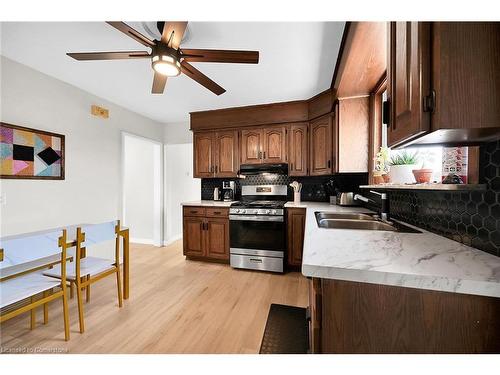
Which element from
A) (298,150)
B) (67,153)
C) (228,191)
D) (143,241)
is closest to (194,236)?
(228,191)

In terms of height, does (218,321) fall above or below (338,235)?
below

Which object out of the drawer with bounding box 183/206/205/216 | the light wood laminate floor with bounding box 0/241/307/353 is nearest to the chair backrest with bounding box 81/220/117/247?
the light wood laminate floor with bounding box 0/241/307/353

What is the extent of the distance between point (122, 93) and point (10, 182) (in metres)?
1.52

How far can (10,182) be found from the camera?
1933 mm

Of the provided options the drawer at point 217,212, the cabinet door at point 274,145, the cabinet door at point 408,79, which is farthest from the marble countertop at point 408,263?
the cabinet door at point 274,145

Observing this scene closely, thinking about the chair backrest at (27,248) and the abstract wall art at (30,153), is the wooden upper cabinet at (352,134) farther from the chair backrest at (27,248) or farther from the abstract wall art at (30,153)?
the abstract wall art at (30,153)

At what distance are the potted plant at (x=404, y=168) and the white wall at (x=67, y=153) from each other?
3253mm

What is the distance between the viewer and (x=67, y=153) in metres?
2.43

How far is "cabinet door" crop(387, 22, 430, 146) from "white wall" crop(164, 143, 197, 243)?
12.2 feet

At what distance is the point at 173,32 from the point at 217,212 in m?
2.17

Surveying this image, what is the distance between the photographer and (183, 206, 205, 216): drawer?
10.1 feet

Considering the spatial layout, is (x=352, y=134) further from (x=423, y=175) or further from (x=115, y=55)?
(x=115, y=55)

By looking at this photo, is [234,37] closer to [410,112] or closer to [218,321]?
[410,112]

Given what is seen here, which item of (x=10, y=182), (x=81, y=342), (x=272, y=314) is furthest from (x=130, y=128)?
(x=272, y=314)
